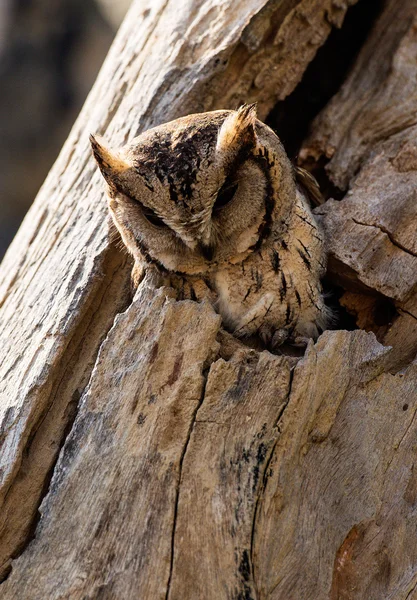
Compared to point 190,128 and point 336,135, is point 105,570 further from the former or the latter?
point 336,135

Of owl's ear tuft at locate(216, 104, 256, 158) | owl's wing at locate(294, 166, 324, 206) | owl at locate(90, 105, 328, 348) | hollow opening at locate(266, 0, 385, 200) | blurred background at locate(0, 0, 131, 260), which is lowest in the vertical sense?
blurred background at locate(0, 0, 131, 260)

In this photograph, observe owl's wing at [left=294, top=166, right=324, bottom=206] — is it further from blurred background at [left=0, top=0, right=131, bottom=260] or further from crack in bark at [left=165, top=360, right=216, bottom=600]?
blurred background at [left=0, top=0, right=131, bottom=260]

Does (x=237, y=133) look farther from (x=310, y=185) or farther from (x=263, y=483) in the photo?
(x=263, y=483)

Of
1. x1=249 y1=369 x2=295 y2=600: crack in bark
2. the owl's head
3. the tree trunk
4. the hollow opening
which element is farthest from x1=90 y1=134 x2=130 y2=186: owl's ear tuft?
the hollow opening

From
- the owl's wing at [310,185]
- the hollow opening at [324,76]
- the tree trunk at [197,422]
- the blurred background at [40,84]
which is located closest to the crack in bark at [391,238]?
the tree trunk at [197,422]

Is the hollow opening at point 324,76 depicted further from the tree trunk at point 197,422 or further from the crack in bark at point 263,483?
the crack in bark at point 263,483

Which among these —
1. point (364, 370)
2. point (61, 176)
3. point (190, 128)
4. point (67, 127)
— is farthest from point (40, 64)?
point (364, 370)
